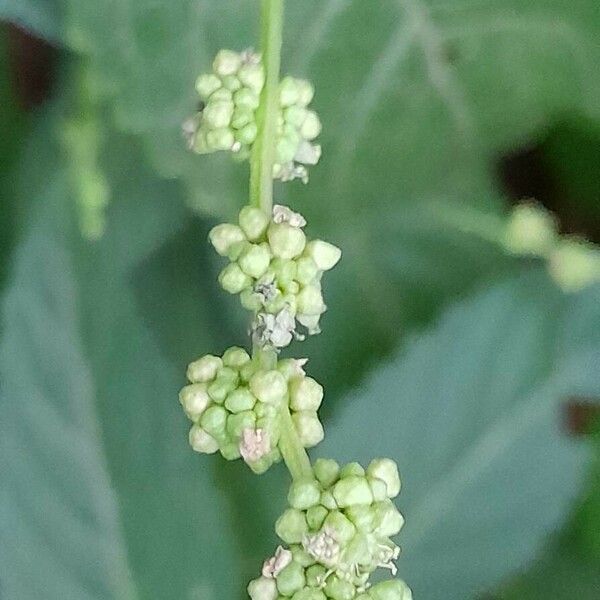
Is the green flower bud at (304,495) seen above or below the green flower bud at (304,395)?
below

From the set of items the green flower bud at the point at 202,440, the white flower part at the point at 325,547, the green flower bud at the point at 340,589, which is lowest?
the green flower bud at the point at 340,589

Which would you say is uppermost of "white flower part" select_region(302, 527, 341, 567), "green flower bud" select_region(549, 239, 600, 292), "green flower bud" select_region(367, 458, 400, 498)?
"green flower bud" select_region(549, 239, 600, 292)

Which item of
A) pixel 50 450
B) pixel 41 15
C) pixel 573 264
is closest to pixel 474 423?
pixel 573 264

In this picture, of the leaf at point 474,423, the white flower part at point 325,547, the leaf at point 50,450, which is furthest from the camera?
the leaf at point 474,423

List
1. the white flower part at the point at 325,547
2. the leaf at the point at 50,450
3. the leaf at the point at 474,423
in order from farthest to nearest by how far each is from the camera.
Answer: the leaf at the point at 474,423, the leaf at the point at 50,450, the white flower part at the point at 325,547

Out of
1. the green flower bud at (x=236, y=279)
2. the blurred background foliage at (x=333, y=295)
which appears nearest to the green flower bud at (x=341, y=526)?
the green flower bud at (x=236, y=279)

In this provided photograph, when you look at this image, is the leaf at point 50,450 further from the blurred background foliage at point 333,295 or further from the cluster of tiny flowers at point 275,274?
the cluster of tiny flowers at point 275,274

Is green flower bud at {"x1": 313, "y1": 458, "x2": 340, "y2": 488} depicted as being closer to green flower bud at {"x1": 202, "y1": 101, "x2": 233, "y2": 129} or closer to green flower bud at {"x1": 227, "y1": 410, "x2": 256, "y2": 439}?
green flower bud at {"x1": 227, "y1": 410, "x2": 256, "y2": 439}

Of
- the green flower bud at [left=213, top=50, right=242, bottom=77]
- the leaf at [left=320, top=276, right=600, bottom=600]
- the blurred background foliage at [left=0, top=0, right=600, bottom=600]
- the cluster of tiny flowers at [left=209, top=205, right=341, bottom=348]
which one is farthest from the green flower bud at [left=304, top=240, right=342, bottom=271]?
the leaf at [left=320, top=276, right=600, bottom=600]

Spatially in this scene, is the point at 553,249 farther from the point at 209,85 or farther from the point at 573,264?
the point at 209,85
